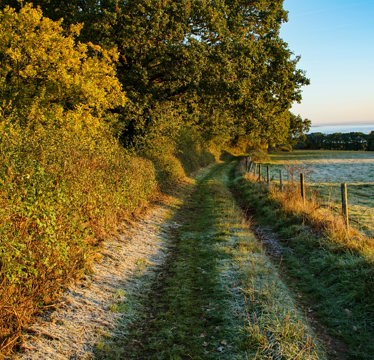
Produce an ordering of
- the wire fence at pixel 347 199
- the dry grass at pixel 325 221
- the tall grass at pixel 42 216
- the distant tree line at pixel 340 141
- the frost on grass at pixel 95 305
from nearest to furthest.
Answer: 1. the tall grass at pixel 42 216
2. the frost on grass at pixel 95 305
3. the dry grass at pixel 325 221
4. the wire fence at pixel 347 199
5. the distant tree line at pixel 340 141

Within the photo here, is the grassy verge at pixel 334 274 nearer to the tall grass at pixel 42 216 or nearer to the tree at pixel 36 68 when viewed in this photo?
the tall grass at pixel 42 216

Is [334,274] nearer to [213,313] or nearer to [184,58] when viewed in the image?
[213,313]

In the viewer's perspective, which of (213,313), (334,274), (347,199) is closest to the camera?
(213,313)

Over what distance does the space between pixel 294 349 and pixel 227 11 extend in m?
19.9

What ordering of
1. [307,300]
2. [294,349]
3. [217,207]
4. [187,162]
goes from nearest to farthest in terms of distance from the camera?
[294,349] → [307,300] → [217,207] → [187,162]

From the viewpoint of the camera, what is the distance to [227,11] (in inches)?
828

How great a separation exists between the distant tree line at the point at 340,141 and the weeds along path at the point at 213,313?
118 metres

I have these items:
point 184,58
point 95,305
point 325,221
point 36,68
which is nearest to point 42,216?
point 95,305

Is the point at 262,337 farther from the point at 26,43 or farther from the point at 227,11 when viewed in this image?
the point at 227,11

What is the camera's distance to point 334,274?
9242 mm

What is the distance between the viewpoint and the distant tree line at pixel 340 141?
12325 cm

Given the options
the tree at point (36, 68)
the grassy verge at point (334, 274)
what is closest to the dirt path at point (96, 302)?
the grassy verge at point (334, 274)

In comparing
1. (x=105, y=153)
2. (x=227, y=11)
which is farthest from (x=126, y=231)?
(x=227, y=11)

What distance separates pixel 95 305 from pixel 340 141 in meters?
135
